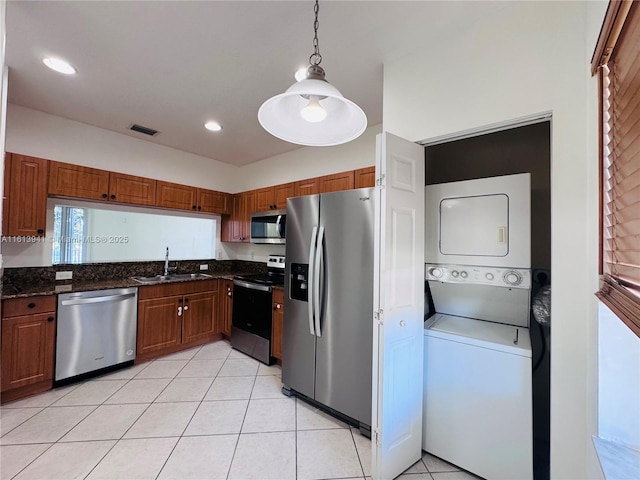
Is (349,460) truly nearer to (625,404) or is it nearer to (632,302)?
(625,404)

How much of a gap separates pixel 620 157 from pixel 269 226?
3173 mm

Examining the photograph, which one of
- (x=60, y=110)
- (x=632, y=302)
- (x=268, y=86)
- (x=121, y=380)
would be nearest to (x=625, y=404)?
(x=632, y=302)

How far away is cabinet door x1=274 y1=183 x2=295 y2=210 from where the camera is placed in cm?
352

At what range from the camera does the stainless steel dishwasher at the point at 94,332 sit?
2561mm

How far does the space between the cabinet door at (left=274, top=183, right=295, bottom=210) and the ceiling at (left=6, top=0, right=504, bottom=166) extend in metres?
0.99

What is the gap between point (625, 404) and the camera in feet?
3.41

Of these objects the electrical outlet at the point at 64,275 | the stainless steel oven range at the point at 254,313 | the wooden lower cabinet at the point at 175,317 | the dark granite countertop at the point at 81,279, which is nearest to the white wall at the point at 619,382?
the stainless steel oven range at the point at 254,313

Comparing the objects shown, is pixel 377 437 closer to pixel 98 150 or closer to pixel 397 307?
pixel 397 307

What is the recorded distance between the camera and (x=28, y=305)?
2.37 meters

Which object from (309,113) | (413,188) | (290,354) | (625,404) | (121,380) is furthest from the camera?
(121,380)

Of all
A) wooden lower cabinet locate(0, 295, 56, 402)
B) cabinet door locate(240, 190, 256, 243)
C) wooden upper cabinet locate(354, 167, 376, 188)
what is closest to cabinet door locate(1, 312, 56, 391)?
wooden lower cabinet locate(0, 295, 56, 402)

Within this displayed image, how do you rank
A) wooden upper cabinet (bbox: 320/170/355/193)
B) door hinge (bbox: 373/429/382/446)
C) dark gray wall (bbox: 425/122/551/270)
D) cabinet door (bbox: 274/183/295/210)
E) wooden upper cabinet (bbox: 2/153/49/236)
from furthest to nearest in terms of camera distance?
cabinet door (bbox: 274/183/295/210)
wooden upper cabinet (bbox: 320/170/355/193)
wooden upper cabinet (bbox: 2/153/49/236)
dark gray wall (bbox: 425/122/551/270)
door hinge (bbox: 373/429/382/446)

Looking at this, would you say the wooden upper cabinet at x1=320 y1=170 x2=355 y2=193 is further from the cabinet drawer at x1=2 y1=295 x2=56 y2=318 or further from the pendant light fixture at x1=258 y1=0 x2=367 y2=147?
the cabinet drawer at x1=2 y1=295 x2=56 y2=318

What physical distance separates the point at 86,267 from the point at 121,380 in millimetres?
1357
